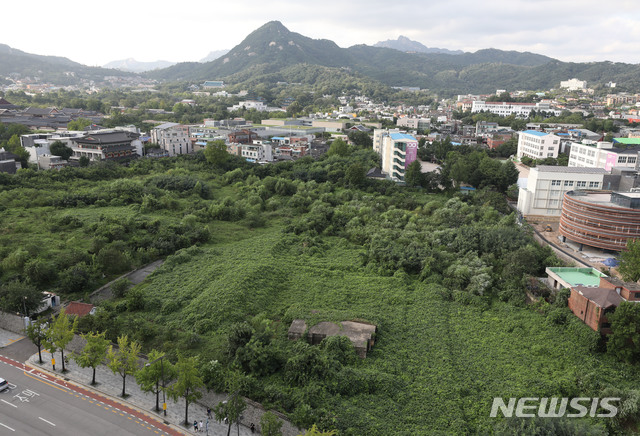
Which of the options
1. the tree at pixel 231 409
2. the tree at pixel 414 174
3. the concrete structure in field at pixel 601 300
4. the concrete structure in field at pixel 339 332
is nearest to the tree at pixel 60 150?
the tree at pixel 414 174

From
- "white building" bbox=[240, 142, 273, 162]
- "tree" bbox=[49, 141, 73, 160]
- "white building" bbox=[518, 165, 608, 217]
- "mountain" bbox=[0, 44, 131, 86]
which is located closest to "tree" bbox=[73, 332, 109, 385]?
"white building" bbox=[518, 165, 608, 217]

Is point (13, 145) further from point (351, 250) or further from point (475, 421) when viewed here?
point (475, 421)

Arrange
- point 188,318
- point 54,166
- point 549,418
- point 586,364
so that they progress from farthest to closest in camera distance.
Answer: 1. point 54,166
2. point 188,318
3. point 586,364
4. point 549,418

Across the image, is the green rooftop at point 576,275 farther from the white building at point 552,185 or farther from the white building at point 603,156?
the white building at point 603,156

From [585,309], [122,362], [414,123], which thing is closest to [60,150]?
[122,362]

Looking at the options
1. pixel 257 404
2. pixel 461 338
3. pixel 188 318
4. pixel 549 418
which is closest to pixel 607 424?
pixel 549 418

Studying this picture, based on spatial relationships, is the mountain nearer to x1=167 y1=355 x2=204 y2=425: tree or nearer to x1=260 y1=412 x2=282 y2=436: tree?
x1=167 y1=355 x2=204 y2=425: tree
